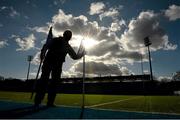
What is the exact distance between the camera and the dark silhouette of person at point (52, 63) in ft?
14.9

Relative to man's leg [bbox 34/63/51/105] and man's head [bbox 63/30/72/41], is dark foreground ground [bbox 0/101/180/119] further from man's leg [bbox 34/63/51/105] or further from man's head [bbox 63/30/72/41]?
man's head [bbox 63/30/72/41]

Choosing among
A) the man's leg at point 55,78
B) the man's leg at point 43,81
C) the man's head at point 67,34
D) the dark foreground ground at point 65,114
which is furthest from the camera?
the man's head at point 67,34

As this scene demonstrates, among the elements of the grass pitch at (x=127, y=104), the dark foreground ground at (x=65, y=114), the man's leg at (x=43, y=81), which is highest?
the man's leg at (x=43, y=81)

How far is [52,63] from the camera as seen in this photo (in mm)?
4566

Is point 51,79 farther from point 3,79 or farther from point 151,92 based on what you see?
point 3,79

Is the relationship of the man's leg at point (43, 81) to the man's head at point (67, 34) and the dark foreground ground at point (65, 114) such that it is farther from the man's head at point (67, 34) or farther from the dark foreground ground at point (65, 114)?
the man's head at point (67, 34)

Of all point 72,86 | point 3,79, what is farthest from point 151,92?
point 3,79

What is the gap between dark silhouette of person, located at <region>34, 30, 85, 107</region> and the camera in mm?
4531

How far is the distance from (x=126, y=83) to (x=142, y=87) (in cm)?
582

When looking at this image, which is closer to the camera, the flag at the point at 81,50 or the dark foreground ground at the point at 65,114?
the dark foreground ground at the point at 65,114

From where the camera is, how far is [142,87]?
168ft

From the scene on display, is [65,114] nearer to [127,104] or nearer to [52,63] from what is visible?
[52,63]

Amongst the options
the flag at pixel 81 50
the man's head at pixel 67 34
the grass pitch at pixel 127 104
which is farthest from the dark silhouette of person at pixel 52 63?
the grass pitch at pixel 127 104

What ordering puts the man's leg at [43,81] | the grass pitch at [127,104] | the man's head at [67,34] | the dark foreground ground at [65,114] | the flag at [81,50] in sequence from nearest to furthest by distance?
1. the dark foreground ground at [65,114]
2. the man's leg at [43,81]
3. the man's head at [67,34]
4. the flag at [81,50]
5. the grass pitch at [127,104]
